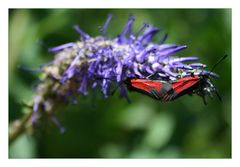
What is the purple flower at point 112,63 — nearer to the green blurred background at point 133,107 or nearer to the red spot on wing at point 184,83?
the red spot on wing at point 184,83

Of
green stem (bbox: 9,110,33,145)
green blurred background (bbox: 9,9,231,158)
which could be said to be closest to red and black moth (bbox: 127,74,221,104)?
green stem (bbox: 9,110,33,145)

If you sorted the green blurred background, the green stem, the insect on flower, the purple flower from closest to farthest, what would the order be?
1. the insect on flower
2. the purple flower
3. the green stem
4. the green blurred background

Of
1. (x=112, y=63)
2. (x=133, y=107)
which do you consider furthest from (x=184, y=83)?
(x=133, y=107)

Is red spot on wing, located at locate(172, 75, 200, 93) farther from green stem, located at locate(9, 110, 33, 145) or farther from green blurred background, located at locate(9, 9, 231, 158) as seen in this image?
green blurred background, located at locate(9, 9, 231, 158)

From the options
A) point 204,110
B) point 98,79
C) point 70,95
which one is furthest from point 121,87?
point 204,110
